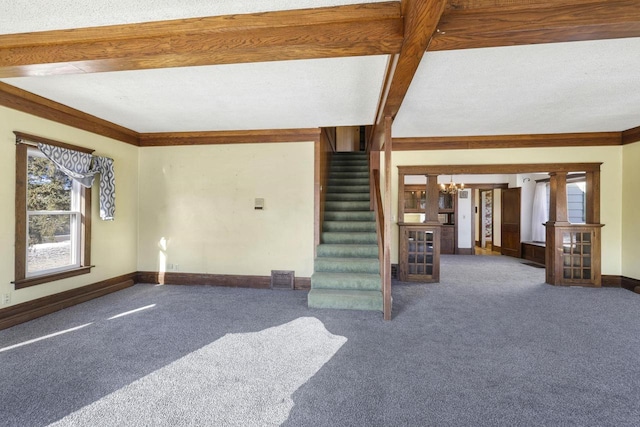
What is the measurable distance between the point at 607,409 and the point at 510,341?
962 millimetres

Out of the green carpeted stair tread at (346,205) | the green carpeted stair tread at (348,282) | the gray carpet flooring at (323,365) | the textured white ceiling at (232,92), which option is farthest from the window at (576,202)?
the textured white ceiling at (232,92)

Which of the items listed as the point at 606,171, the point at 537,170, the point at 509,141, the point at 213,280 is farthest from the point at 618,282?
the point at 213,280

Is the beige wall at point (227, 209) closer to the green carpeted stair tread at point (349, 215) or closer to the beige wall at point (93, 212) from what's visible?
the beige wall at point (93, 212)

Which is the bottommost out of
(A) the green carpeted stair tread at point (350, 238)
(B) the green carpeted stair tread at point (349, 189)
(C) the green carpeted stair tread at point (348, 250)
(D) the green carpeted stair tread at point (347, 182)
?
(C) the green carpeted stair tread at point (348, 250)

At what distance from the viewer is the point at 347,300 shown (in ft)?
12.2

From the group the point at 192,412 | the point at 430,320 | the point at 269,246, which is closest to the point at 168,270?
the point at 269,246

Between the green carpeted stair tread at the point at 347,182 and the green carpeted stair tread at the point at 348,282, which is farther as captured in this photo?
the green carpeted stair tread at the point at 347,182

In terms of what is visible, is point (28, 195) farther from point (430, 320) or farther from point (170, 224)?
point (430, 320)

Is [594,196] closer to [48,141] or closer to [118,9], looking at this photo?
[118,9]

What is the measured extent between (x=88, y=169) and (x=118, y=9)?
292 cm

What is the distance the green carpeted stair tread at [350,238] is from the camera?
4.73 m

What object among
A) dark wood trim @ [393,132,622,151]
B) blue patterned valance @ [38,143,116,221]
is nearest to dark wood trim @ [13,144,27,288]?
blue patterned valance @ [38,143,116,221]

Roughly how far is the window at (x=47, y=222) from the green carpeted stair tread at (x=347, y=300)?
3295 millimetres

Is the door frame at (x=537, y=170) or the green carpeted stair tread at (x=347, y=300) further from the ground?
the door frame at (x=537, y=170)
